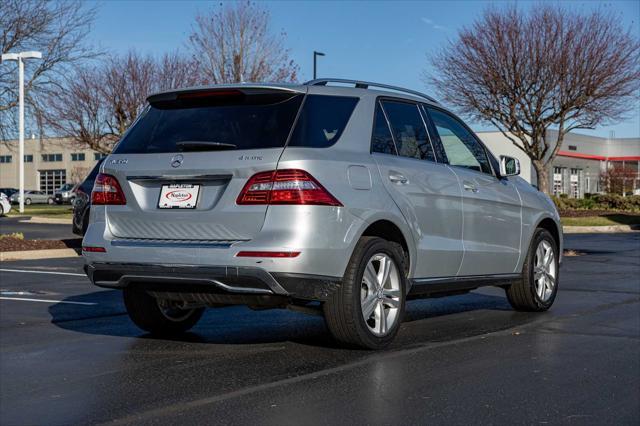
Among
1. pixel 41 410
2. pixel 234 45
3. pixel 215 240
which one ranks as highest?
pixel 234 45

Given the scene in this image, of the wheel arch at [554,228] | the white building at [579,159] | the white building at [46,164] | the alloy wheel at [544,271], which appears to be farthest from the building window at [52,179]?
the alloy wheel at [544,271]

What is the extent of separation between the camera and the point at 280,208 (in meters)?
5.62

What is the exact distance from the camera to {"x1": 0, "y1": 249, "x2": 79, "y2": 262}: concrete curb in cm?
1594

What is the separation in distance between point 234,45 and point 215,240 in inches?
1351

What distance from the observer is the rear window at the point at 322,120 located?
5895 millimetres

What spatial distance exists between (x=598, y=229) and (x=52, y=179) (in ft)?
263

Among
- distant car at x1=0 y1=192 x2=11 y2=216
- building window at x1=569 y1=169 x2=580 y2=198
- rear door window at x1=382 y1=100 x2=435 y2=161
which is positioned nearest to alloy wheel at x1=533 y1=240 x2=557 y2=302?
rear door window at x1=382 y1=100 x2=435 y2=161

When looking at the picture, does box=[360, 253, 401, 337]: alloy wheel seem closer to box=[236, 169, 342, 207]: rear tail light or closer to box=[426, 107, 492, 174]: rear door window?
box=[236, 169, 342, 207]: rear tail light

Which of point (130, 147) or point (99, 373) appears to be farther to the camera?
point (130, 147)

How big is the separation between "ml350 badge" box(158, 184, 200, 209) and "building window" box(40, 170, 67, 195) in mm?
97282

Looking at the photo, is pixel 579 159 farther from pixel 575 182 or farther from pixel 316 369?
pixel 316 369

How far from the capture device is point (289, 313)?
8.29m

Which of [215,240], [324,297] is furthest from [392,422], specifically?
[215,240]

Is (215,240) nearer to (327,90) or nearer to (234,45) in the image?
(327,90)
